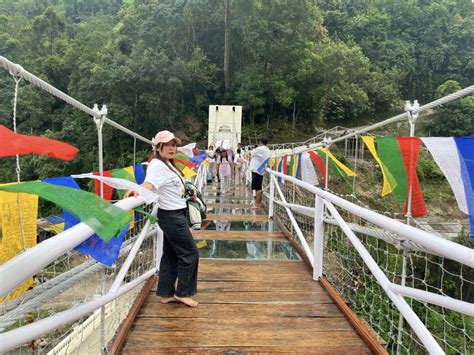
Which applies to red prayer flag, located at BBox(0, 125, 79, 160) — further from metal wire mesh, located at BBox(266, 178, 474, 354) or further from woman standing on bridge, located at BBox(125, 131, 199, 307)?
metal wire mesh, located at BBox(266, 178, 474, 354)

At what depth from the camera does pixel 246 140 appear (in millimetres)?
26656

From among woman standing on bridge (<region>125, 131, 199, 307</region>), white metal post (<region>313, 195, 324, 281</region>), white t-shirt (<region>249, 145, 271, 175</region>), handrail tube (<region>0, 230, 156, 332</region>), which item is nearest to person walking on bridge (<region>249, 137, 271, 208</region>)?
white t-shirt (<region>249, 145, 271, 175</region>)

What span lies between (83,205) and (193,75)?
25908mm

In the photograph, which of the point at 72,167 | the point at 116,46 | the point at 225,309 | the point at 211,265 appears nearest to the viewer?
the point at 225,309

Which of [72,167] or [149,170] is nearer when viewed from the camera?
[149,170]

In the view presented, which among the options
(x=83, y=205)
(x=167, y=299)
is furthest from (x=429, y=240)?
(x=167, y=299)

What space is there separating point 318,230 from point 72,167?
23597mm

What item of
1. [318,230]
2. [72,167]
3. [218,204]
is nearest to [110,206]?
[318,230]

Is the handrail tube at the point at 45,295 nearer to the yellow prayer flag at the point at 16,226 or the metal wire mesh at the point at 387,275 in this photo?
the yellow prayer flag at the point at 16,226

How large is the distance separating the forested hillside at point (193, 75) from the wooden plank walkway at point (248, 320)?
64.9 feet

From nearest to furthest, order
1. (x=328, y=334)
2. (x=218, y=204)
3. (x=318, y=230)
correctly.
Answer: (x=328, y=334), (x=318, y=230), (x=218, y=204)

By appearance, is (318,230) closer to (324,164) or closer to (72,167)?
(324,164)

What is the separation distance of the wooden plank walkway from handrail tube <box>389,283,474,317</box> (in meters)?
0.54

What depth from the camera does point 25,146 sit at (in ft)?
3.77
